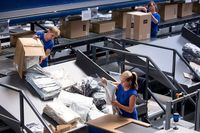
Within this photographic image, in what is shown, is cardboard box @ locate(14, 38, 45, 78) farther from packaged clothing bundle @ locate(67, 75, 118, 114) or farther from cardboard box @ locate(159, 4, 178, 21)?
cardboard box @ locate(159, 4, 178, 21)

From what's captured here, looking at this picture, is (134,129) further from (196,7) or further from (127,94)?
(196,7)

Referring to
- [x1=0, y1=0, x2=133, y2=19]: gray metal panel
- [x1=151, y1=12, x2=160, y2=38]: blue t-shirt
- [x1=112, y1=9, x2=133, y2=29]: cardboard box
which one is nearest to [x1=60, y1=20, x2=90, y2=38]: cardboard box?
[x1=0, y1=0, x2=133, y2=19]: gray metal panel

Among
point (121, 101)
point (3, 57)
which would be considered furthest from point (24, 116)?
point (3, 57)

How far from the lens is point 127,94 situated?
18.8 ft

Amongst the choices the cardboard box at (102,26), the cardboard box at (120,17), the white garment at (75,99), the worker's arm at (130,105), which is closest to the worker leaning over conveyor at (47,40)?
the white garment at (75,99)

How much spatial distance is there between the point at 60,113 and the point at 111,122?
0.86m

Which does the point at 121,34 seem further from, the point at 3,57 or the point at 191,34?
the point at 3,57

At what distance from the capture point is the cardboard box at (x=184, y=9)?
40.1 feet

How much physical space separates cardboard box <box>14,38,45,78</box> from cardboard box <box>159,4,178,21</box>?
5697 mm

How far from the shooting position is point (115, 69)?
390 inches

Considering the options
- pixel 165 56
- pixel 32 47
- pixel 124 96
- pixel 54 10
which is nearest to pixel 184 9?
pixel 165 56

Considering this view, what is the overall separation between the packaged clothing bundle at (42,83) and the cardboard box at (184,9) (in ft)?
21.3

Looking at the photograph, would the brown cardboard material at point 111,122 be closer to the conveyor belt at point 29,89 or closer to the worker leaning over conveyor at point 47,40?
the conveyor belt at point 29,89

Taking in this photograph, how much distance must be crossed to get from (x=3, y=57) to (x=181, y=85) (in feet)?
11.4
